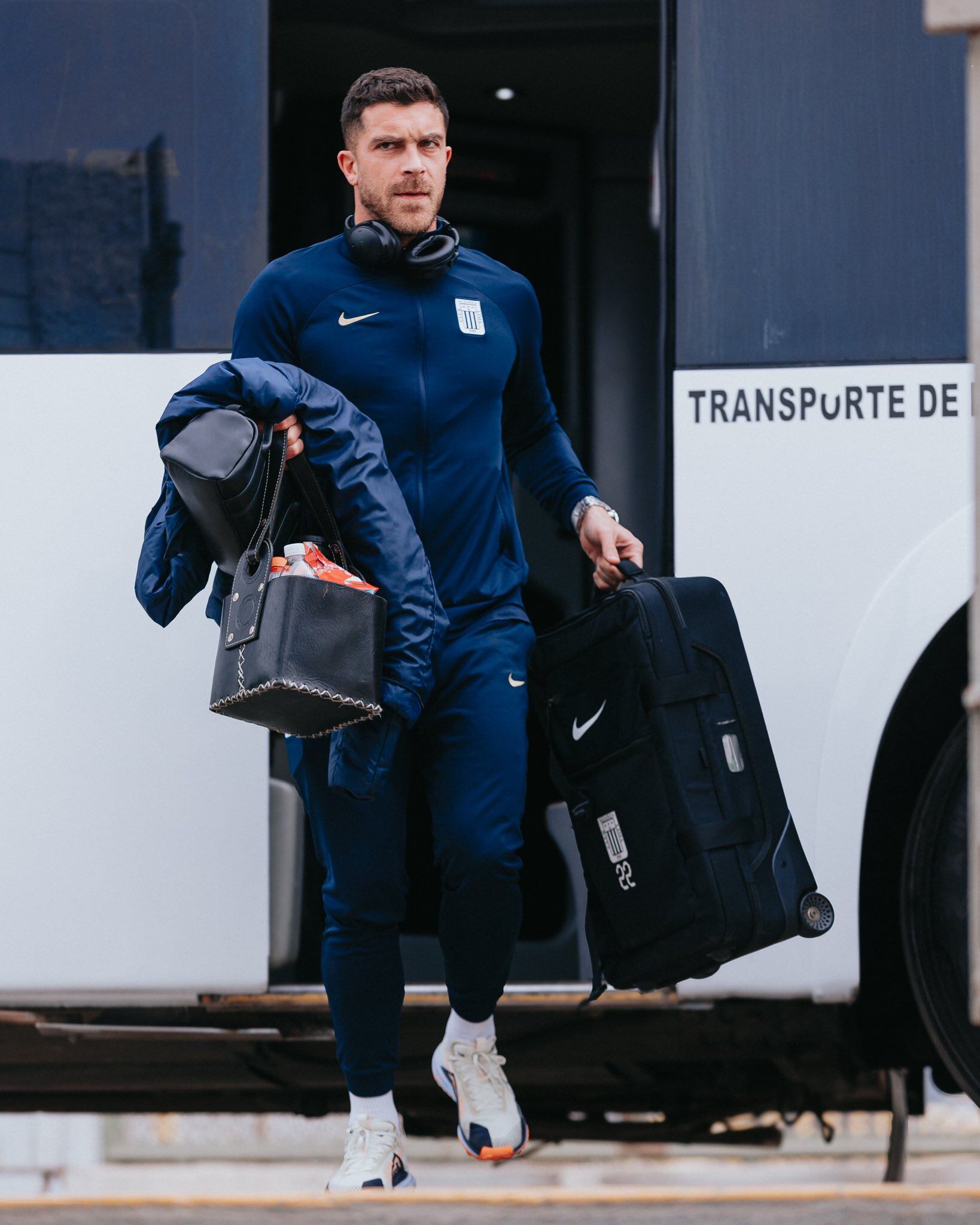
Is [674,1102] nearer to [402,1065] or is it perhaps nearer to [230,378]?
[402,1065]

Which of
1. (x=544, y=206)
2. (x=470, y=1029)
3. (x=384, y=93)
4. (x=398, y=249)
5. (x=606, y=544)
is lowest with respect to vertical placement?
(x=470, y=1029)

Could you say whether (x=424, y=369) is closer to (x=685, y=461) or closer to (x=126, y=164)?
(x=685, y=461)

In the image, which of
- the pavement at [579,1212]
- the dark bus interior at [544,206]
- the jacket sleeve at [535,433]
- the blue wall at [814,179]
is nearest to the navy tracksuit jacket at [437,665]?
the jacket sleeve at [535,433]

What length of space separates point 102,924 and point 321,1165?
5658 millimetres

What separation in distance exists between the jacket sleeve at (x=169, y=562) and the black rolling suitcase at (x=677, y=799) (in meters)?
0.73

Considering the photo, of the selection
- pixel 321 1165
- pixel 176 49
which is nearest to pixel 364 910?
pixel 176 49

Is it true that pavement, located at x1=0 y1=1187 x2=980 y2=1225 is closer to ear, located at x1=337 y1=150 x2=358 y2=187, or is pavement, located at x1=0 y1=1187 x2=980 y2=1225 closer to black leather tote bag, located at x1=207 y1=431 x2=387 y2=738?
black leather tote bag, located at x1=207 y1=431 x2=387 y2=738

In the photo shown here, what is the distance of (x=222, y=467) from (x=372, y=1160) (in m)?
1.16

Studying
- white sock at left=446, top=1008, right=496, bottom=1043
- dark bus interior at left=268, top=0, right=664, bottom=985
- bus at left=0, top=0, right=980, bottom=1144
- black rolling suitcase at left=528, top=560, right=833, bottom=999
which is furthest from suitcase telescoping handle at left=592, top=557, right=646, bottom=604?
dark bus interior at left=268, top=0, right=664, bottom=985

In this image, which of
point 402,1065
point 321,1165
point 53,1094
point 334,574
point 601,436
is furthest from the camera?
point 321,1165

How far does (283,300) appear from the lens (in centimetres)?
229

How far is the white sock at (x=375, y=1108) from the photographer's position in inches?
89.1

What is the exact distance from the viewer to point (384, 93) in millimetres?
2312

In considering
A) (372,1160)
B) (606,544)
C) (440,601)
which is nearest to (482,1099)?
(372,1160)
